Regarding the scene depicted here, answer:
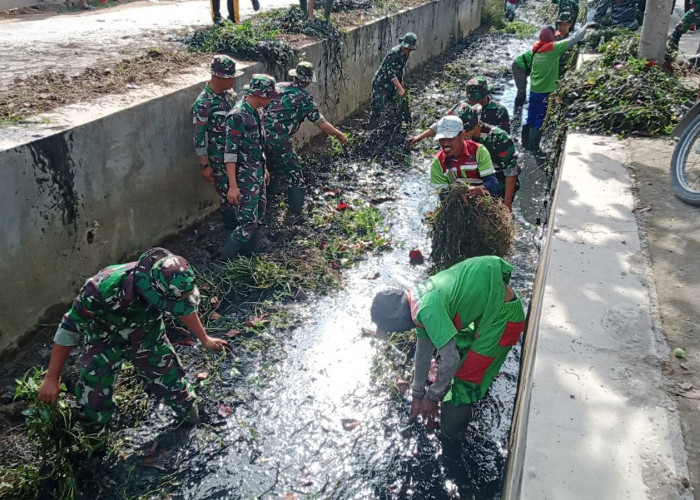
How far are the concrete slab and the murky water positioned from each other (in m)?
1.07

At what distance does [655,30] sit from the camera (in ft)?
25.9

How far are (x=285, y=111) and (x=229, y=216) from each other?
55.6 inches

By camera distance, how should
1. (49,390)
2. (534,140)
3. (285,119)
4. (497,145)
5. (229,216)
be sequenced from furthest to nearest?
(534,140)
(285,119)
(229,216)
(497,145)
(49,390)

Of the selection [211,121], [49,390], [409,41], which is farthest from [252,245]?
[409,41]

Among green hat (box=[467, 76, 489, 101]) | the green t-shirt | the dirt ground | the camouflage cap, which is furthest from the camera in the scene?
the green t-shirt

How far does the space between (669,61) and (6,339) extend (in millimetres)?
9397

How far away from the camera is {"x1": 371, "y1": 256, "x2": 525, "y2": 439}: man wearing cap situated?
3.20 metres

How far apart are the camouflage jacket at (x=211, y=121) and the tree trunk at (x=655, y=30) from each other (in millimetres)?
6216

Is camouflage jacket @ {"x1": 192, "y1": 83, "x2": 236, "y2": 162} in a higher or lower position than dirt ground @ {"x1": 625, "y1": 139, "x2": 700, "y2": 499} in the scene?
higher

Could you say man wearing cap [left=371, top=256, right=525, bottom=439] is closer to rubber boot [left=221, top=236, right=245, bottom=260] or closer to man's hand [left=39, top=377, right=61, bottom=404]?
man's hand [left=39, top=377, right=61, bottom=404]

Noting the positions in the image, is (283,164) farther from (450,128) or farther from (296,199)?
(450,128)

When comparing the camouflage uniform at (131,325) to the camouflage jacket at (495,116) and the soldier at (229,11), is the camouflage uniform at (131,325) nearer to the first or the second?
the camouflage jacket at (495,116)

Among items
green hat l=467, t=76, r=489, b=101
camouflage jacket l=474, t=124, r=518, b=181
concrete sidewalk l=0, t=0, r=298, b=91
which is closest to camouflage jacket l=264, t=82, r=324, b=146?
green hat l=467, t=76, r=489, b=101

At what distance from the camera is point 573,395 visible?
282cm
